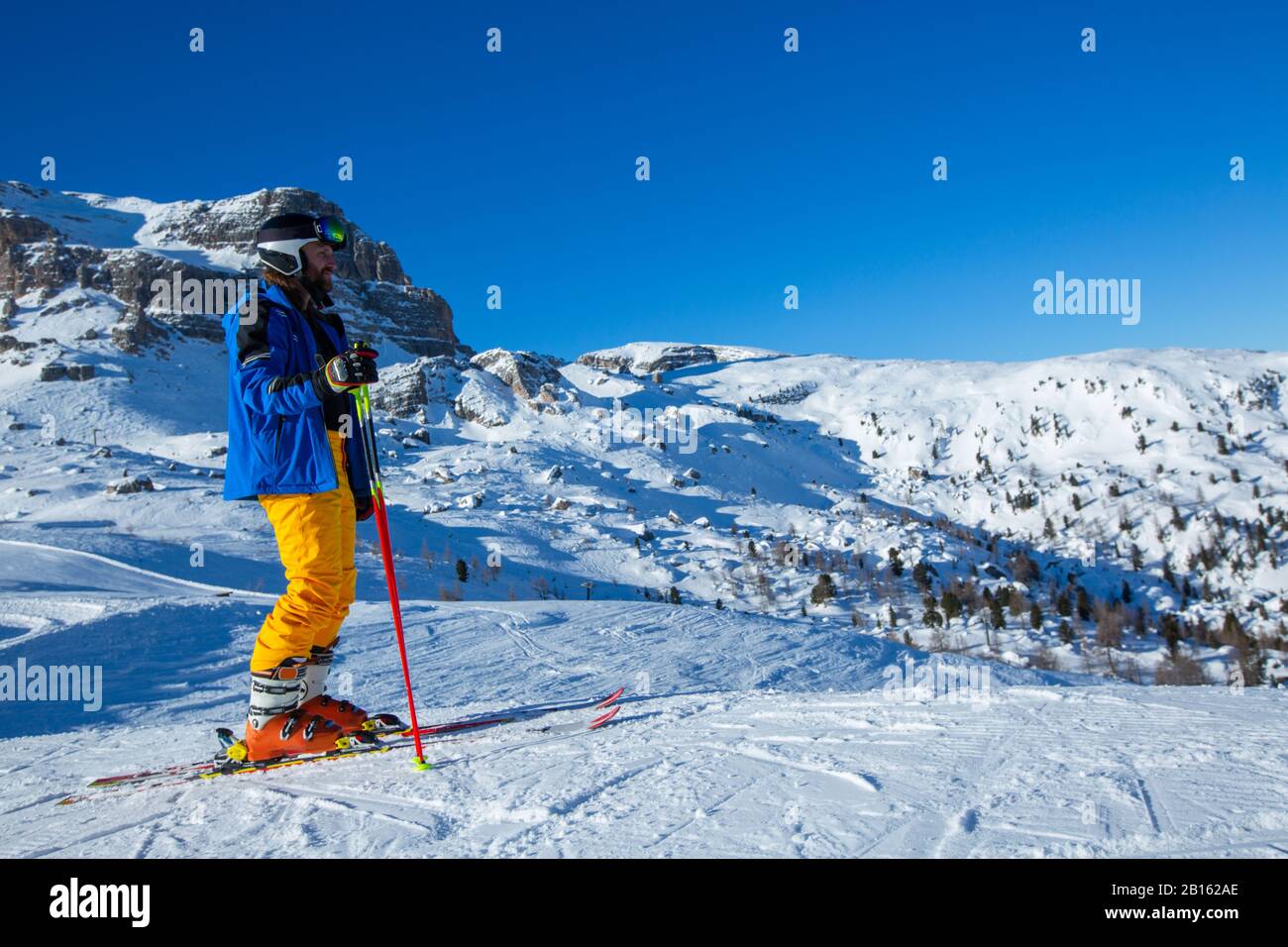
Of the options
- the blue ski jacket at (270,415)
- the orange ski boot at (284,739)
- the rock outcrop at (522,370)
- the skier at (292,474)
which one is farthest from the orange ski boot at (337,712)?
the rock outcrop at (522,370)

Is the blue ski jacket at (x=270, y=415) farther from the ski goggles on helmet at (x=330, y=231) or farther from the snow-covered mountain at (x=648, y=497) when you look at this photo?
the snow-covered mountain at (x=648, y=497)

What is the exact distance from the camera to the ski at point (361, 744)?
413 cm

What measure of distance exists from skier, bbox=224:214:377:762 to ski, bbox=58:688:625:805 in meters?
0.12

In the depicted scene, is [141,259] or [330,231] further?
[141,259]

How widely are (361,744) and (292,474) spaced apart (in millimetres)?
1826

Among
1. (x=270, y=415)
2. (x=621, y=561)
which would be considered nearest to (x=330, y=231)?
(x=270, y=415)

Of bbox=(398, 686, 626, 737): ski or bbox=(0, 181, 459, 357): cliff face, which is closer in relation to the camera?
bbox=(398, 686, 626, 737): ski

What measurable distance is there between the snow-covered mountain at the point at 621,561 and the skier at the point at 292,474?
109 centimetres

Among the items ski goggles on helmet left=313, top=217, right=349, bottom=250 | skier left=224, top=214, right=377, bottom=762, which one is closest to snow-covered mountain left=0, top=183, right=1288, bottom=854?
skier left=224, top=214, right=377, bottom=762

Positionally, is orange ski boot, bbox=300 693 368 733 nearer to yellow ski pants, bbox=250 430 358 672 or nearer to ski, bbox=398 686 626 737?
ski, bbox=398 686 626 737

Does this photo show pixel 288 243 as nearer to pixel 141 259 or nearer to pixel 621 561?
pixel 621 561

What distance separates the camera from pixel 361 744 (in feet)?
15.2

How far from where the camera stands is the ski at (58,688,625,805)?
13.6 ft
